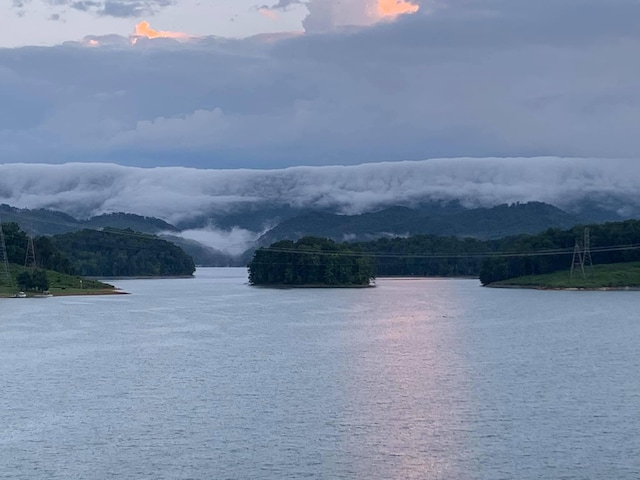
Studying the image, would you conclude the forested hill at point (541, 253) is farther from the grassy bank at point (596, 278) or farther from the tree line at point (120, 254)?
the tree line at point (120, 254)

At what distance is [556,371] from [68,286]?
74.5 m

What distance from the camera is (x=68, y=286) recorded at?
105188mm

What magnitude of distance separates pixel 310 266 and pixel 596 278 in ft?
123

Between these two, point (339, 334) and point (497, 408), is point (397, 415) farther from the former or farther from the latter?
point (339, 334)

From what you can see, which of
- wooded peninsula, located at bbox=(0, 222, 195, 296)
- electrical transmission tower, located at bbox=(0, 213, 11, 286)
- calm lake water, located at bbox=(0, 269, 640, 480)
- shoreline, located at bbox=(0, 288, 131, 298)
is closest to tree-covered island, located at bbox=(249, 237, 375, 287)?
wooded peninsula, located at bbox=(0, 222, 195, 296)

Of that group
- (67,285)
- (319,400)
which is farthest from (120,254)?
(319,400)

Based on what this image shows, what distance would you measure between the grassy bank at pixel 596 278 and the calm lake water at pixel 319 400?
48387mm

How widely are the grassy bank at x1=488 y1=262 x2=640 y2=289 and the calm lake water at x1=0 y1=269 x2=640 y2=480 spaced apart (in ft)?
159

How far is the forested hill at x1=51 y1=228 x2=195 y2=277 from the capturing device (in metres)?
172

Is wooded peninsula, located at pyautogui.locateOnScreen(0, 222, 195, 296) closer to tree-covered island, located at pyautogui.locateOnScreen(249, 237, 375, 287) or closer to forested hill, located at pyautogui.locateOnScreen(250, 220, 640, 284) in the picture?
tree-covered island, located at pyautogui.locateOnScreen(249, 237, 375, 287)

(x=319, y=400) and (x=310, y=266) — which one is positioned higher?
(x=310, y=266)

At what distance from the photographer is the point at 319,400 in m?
32.4

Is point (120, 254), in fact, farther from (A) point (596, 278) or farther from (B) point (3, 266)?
(A) point (596, 278)

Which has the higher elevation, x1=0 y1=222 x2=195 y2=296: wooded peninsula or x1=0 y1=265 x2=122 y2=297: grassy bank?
x1=0 y1=222 x2=195 y2=296: wooded peninsula
